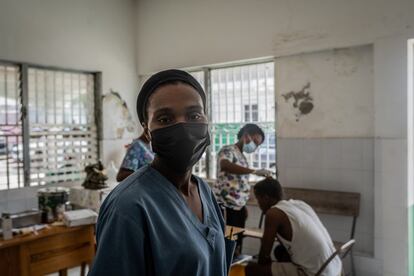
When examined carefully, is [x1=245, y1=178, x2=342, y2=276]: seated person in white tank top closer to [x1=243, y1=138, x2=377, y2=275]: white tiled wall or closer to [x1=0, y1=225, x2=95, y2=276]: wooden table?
[x1=243, y1=138, x2=377, y2=275]: white tiled wall

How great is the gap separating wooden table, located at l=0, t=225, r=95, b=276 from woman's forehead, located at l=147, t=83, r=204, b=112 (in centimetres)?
186

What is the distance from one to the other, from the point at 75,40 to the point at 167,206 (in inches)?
144

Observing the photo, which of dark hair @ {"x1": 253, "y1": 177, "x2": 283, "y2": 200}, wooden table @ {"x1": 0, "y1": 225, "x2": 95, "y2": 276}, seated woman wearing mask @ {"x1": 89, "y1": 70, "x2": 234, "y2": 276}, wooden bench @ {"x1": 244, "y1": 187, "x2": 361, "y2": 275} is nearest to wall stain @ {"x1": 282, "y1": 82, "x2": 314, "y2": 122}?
wooden bench @ {"x1": 244, "y1": 187, "x2": 361, "y2": 275}

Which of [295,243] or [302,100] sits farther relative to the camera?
[302,100]

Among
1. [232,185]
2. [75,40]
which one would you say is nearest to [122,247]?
[232,185]

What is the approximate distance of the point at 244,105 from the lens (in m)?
3.97

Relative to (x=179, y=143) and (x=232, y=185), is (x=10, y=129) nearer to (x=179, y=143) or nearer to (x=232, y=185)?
(x=232, y=185)

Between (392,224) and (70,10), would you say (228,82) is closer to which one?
(70,10)

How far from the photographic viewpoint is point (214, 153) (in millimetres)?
4246

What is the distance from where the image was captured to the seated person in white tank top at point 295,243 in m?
2.11

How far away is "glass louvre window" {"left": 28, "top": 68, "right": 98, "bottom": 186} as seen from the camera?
3.77m

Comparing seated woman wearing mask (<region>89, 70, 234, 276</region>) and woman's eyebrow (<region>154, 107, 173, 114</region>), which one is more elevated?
woman's eyebrow (<region>154, 107, 173, 114</region>)

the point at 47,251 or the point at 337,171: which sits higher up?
the point at 337,171

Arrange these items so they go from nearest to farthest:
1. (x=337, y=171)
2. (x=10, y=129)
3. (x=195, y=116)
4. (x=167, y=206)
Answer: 1. (x=167, y=206)
2. (x=195, y=116)
3. (x=337, y=171)
4. (x=10, y=129)
